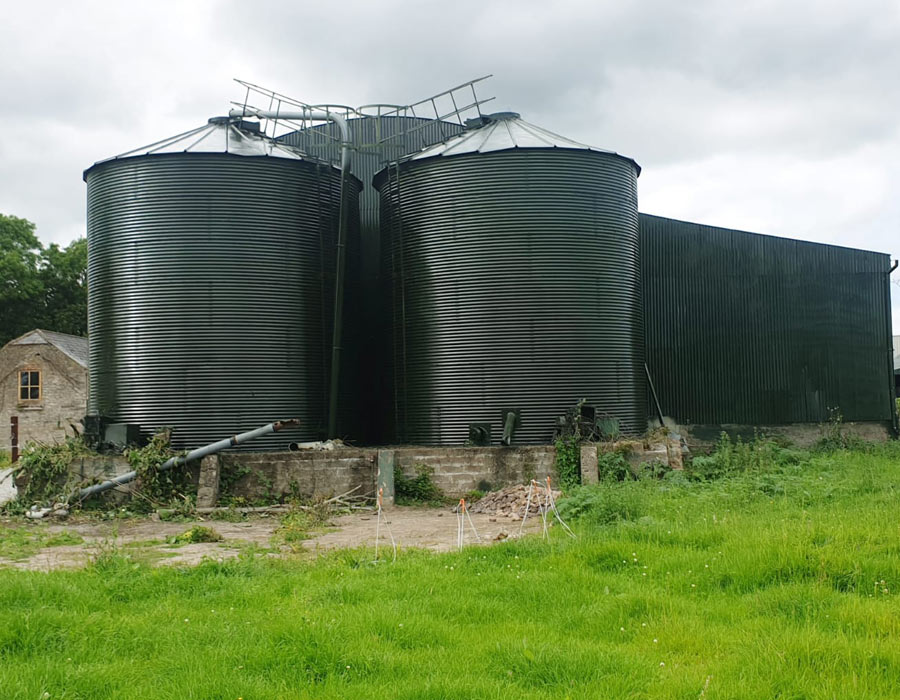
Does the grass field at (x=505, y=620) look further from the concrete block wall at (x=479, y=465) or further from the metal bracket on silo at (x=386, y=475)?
the metal bracket on silo at (x=386, y=475)

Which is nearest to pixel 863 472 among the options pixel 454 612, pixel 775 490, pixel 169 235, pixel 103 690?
pixel 775 490

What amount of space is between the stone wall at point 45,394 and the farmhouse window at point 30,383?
159 millimetres

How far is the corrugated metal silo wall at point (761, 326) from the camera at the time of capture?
73.0 feet

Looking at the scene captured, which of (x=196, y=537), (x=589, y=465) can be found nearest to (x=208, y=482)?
(x=196, y=537)

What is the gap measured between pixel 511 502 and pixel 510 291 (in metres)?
4.93

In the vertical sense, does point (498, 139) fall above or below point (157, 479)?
above

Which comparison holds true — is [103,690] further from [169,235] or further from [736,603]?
[169,235]

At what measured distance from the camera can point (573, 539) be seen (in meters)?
9.14

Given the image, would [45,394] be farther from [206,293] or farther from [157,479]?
[157,479]

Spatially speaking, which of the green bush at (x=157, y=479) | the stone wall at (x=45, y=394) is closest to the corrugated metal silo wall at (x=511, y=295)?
the green bush at (x=157, y=479)

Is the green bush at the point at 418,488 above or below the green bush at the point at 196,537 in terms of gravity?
above

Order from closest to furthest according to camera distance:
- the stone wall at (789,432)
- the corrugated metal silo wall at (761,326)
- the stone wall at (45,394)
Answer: the stone wall at (789,432)
the corrugated metal silo wall at (761,326)
the stone wall at (45,394)

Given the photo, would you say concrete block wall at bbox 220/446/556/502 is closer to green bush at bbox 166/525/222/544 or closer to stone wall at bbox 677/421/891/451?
green bush at bbox 166/525/222/544

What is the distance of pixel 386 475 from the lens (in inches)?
648
